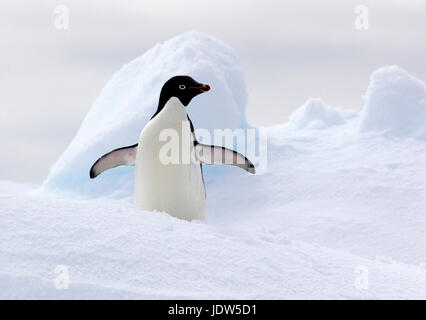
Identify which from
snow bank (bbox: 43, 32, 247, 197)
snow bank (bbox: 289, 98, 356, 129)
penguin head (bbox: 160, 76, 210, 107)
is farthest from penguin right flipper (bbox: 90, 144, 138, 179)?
snow bank (bbox: 289, 98, 356, 129)

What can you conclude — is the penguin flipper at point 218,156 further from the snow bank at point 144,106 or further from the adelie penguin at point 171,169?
the snow bank at point 144,106

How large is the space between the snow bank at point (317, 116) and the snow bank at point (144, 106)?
97.3 inches

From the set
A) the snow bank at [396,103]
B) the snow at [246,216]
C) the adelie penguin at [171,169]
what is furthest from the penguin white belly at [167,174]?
the snow bank at [396,103]

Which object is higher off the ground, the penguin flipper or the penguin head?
the penguin head

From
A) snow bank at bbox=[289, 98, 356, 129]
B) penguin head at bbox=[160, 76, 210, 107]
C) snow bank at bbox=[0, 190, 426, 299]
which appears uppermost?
snow bank at bbox=[289, 98, 356, 129]

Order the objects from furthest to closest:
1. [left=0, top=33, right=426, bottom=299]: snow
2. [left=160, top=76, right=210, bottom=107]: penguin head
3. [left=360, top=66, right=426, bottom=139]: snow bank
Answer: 1. [left=360, top=66, right=426, bottom=139]: snow bank
2. [left=160, top=76, right=210, bottom=107]: penguin head
3. [left=0, top=33, right=426, bottom=299]: snow

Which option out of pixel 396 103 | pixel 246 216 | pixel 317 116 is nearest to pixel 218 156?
pixel 246 216

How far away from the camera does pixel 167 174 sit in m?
4.52

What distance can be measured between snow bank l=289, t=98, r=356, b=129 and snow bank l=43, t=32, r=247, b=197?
2.47 metres

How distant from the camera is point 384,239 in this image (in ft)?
29.4

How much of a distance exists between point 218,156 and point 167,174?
678mm

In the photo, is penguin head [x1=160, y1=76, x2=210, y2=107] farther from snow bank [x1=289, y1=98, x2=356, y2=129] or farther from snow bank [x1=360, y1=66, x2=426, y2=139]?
snow bank [x1=289, y1=98, x2=356, y2=129]

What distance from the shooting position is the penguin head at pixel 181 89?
473 cm

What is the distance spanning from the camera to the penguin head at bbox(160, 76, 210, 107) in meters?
4.73
